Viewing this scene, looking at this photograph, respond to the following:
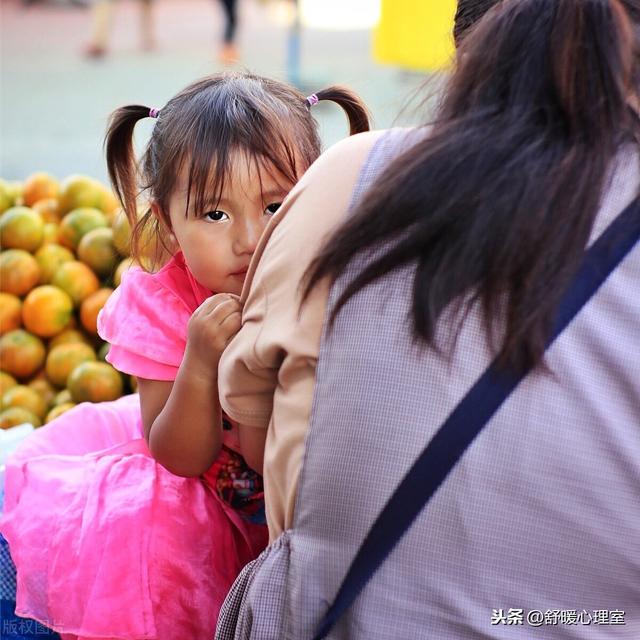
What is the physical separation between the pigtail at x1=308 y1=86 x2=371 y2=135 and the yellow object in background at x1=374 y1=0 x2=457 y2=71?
1473 mm

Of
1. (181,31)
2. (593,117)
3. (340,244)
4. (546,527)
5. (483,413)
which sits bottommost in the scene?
(181,31)

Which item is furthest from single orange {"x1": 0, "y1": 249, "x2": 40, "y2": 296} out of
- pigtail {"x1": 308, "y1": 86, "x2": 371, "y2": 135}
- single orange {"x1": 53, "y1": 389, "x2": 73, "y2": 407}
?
pigtail {"x1": 308, "y1": 86, "x2": 371, "y2": 135}

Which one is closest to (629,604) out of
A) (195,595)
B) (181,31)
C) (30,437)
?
(195,595)

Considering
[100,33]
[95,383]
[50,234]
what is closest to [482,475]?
[95,383]

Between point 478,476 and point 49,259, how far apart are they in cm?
213

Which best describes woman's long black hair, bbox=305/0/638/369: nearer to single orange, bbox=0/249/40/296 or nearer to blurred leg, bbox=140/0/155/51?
single orange, bbox=0/249/40/296

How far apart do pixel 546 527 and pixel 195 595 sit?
783mm

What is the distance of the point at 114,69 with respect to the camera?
30.7 feet

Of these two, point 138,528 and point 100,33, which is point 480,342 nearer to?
point 138,528

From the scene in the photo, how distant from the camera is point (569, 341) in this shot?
104 centimetres

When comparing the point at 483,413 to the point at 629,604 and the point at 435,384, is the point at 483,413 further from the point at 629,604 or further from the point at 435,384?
the point at 629,604

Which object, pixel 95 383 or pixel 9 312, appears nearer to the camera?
pixel 95 383

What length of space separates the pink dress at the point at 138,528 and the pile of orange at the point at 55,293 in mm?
847

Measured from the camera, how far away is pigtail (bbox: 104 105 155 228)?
5.98 feet
